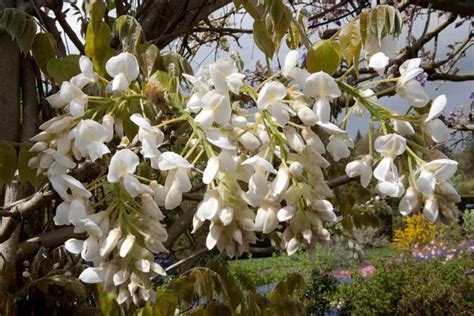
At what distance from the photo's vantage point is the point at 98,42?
830mm

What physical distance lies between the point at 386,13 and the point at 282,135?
0.65ft

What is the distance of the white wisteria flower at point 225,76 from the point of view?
534mm

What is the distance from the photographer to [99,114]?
643 millimetres

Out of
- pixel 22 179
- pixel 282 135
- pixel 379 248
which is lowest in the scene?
pixel 379 248

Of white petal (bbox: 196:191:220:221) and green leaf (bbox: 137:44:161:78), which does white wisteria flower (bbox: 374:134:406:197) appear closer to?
white petal (bbox: 196:191:220:221)

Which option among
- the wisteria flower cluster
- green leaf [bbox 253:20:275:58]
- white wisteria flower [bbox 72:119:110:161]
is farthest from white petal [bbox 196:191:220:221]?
green leaf [bbox 253:20:275:58]

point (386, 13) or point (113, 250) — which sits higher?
point (386, 13)

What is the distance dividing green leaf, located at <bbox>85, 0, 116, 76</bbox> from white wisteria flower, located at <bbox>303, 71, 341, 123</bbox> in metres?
0.36

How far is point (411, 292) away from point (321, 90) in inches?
206

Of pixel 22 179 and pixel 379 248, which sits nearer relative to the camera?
pixel 22 179

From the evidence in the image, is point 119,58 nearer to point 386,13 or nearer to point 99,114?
point 99,114

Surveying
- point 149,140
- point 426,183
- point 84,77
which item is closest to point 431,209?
point 426,183

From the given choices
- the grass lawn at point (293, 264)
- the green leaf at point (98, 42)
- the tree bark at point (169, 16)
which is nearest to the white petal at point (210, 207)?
the green leaf at point (98, 42)

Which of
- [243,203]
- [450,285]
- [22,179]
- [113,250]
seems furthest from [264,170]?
[450,285]
